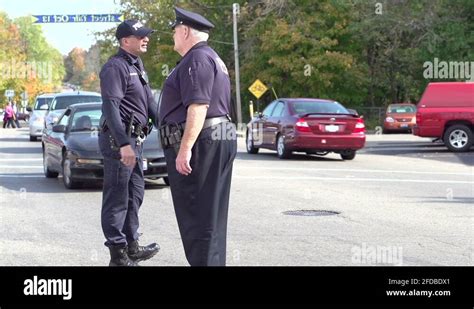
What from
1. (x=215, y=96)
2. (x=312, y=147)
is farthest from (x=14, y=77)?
(x=215, y=96)

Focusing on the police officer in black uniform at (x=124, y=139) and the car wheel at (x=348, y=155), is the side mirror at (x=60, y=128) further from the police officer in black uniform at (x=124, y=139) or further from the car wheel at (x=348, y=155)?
the car wheel at (x=348, y=155)

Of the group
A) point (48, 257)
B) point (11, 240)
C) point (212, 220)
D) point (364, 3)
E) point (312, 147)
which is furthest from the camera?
point (364, 3)

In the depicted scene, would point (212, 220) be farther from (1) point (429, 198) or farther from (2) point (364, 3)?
(2) point (364, 3)

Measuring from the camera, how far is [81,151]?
1408 centimetres

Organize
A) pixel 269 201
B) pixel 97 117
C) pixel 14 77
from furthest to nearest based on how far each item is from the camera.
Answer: pixel 14 77
pixel 97 117
pixel 269 201

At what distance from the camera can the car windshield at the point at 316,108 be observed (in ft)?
70.2

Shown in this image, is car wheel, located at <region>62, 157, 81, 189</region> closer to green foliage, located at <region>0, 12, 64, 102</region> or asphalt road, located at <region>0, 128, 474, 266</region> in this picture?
asphalt road, located at <region>0, 128, 474, 266</region>

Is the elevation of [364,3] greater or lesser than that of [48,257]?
greater

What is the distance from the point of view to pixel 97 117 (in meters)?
16.0

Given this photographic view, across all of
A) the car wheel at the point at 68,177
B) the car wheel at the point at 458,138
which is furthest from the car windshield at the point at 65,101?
the car wheel at the point at 68,177

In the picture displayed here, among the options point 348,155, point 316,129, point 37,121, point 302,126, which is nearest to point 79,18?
point 37,121

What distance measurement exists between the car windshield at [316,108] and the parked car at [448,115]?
4.49 meters
